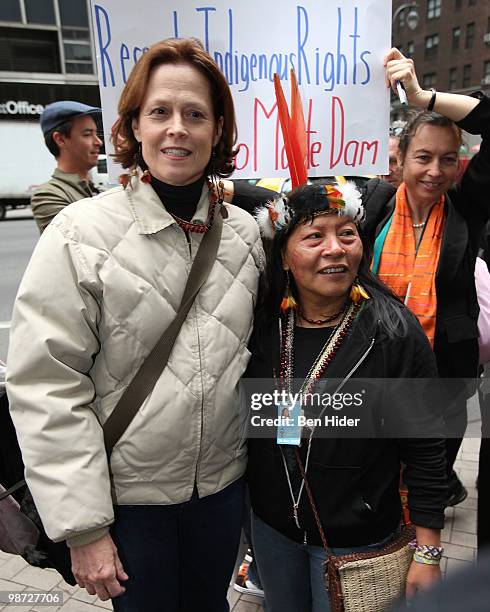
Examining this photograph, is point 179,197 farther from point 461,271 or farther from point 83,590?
point 83,590

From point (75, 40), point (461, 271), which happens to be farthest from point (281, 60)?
point (75, 40)

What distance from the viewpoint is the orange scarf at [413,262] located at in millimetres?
1938

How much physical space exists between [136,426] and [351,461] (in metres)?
0.60

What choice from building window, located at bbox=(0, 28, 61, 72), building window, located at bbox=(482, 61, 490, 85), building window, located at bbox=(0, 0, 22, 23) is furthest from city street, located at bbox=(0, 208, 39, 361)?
building window, located at bbox=(482, 61, 490, 85)

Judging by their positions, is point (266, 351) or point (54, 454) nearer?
point (54, 454)

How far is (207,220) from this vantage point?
1.57 metres

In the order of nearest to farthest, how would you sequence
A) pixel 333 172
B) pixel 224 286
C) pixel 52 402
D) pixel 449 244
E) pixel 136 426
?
pixel 52 402 → pixel 136 426 → pixel 224 286 → pixel 449 244 → pixel 333 172

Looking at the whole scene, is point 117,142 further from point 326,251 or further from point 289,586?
point 289,586

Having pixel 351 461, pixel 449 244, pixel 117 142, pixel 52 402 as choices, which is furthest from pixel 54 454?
pixel 449 244

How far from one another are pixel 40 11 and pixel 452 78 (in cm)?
3578

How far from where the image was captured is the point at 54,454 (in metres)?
1.33

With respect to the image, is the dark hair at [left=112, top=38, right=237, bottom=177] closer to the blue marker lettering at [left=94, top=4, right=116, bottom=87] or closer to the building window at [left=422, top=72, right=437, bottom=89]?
the blue marker lettering at [left=94, top=4, right=116, bottom=87]

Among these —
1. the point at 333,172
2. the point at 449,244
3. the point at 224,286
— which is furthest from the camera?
the point at 333,172

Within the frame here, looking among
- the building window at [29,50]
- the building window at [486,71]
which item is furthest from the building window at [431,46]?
the building window at [29,50]
